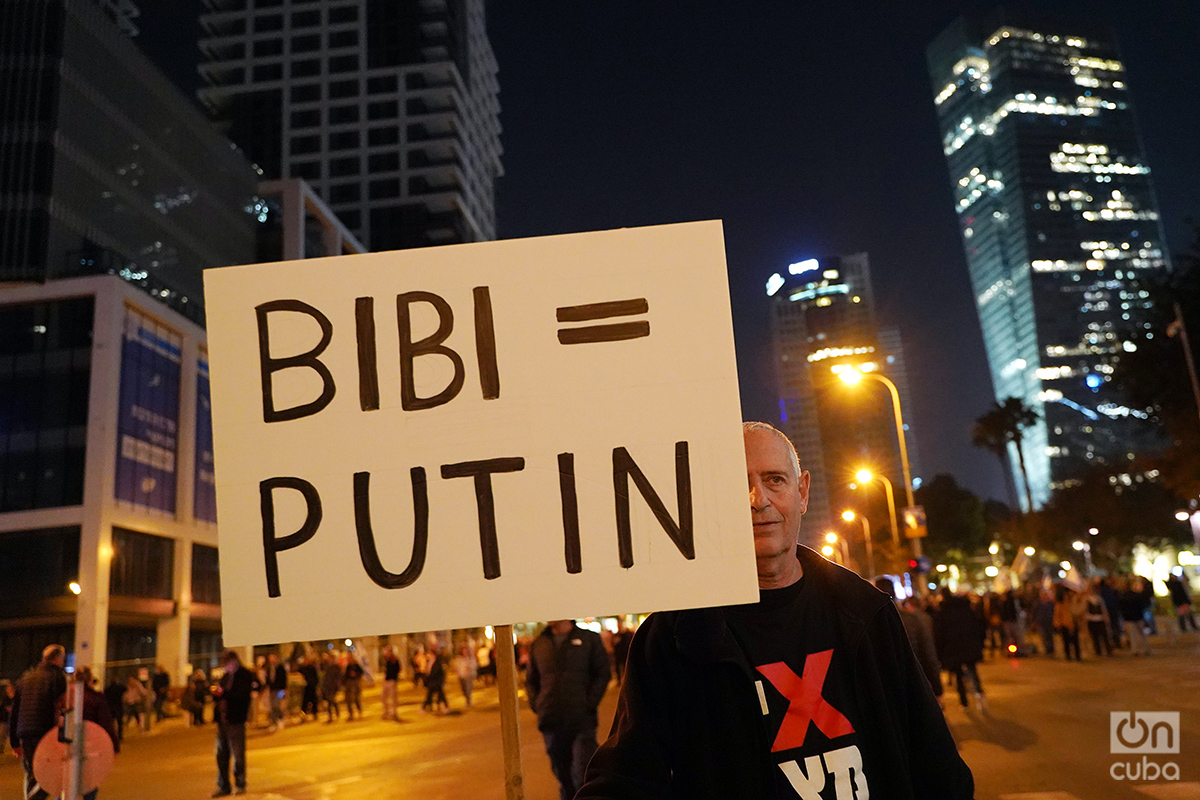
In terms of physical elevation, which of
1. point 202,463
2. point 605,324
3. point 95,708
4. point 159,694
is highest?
point 202,463

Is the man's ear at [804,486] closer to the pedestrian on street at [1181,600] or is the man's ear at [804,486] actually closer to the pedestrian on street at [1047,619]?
the pedestrian on street at [1047,619]

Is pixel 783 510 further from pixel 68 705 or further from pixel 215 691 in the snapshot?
pixel 215 691

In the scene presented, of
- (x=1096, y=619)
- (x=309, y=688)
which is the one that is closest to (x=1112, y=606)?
(x=1096, y=619)

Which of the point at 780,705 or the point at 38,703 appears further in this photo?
the point at 38,703

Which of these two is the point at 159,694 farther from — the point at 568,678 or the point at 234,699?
the point at 568,678

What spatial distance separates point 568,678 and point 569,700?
0.54 ft

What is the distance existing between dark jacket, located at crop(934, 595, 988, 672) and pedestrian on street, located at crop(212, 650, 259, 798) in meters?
9.06

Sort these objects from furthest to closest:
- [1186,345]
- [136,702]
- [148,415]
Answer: [148,415]
[136,702]
[1186,345]

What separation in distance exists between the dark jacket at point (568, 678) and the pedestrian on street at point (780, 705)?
17.4ft

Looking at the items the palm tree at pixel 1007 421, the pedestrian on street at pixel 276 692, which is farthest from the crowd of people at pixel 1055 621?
the palm tree at pixel 1007 421

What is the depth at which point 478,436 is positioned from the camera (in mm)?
2523

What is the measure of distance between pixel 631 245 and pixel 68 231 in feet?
149

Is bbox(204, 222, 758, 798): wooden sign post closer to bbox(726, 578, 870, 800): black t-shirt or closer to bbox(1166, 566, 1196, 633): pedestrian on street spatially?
bbox(726, 578, 870, 800): black t-shirt

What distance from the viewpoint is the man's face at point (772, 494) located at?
260 cm
